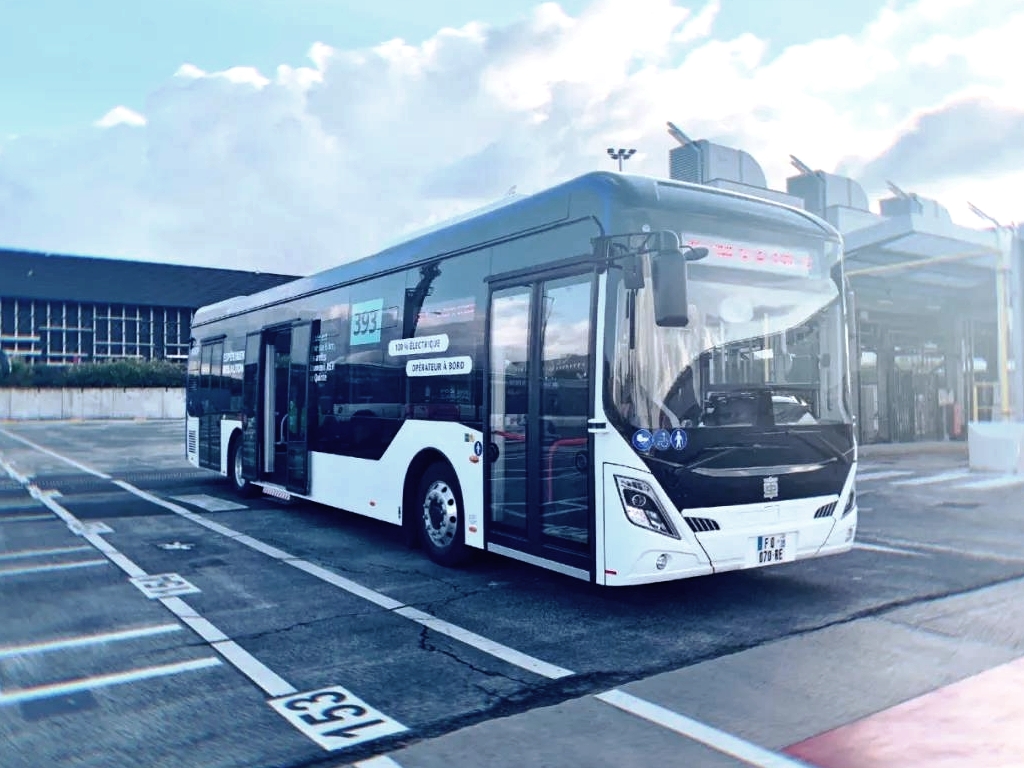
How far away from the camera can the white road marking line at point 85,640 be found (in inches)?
227

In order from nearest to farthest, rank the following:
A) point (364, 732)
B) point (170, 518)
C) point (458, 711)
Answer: point (364, 732) → point (458, 711) → point (170, 518)

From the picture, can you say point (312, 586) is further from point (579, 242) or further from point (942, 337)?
point (942, 337)

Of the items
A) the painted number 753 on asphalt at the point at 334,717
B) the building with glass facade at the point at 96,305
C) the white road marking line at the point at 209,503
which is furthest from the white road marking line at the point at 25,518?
the building with glass facade at the point at 96,305

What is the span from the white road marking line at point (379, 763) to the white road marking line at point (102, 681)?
184 centimetres

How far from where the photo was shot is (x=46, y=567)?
8.41m

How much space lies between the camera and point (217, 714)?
15.0 ft

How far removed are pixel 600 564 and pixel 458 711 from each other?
1.89 metres

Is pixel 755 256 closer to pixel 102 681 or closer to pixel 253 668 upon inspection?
pixel 253 668

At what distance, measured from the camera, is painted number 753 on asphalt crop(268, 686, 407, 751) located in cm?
424

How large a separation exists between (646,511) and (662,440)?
1.68 feet

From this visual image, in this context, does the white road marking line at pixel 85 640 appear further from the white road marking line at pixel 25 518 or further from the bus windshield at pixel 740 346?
the white road marking line at pixel 25 518

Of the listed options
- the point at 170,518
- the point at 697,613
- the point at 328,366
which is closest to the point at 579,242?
the point at 697,613

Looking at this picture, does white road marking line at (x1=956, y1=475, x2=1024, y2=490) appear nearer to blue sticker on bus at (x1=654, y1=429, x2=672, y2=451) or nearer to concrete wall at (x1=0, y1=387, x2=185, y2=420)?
blue sticker on bus at (x1=654, y1=429, x2=672, y2=451)

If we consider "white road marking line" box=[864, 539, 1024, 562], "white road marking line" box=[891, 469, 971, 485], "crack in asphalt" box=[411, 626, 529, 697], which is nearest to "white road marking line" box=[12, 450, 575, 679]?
"crack in asphalt" box=[411, 626, 529, 697]
